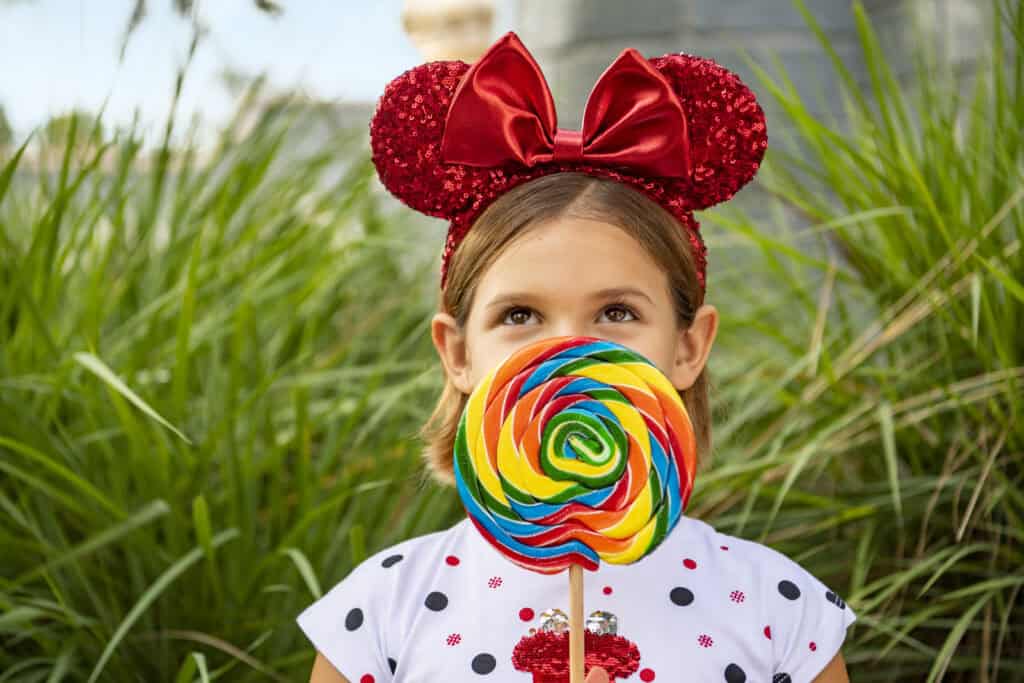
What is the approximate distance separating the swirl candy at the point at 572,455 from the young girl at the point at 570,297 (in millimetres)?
108

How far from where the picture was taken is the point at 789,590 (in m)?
1.52

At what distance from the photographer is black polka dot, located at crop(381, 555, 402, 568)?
156 centimetres

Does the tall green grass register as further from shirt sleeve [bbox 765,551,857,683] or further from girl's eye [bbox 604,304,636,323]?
girl's eye [bbox 604,304,636,323]

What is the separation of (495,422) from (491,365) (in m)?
0.15

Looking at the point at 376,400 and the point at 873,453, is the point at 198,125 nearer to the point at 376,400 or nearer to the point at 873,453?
the point at 376,400

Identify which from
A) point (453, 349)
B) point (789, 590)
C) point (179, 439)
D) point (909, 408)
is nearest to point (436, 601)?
point (453, 349)

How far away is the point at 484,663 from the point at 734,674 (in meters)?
0.28

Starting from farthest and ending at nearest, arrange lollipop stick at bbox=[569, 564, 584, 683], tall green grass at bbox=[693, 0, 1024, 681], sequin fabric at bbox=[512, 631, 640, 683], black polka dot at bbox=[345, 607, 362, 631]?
tall green grass at bbox=[693, 0, 1024, 681], black polka dot at bbox=[345, 607, 362, 631], sequin fabric at bbox=[512, 631, 640, 683], lollipop stick at bbox=[569, 564, 584, 683]

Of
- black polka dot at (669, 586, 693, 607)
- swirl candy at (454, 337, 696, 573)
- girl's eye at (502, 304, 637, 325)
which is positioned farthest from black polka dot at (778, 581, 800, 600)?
girl's eye at (502, 304, 637, 325)

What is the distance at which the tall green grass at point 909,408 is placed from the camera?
6.70ft

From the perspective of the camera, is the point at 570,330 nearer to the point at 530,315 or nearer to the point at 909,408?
the point at 530,315

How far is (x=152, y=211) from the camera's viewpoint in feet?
8.14

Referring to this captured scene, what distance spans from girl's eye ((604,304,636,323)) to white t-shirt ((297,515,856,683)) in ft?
0.88

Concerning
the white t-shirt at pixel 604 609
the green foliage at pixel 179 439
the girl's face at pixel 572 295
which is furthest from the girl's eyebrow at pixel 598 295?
the green foliage at pixel 179 439
